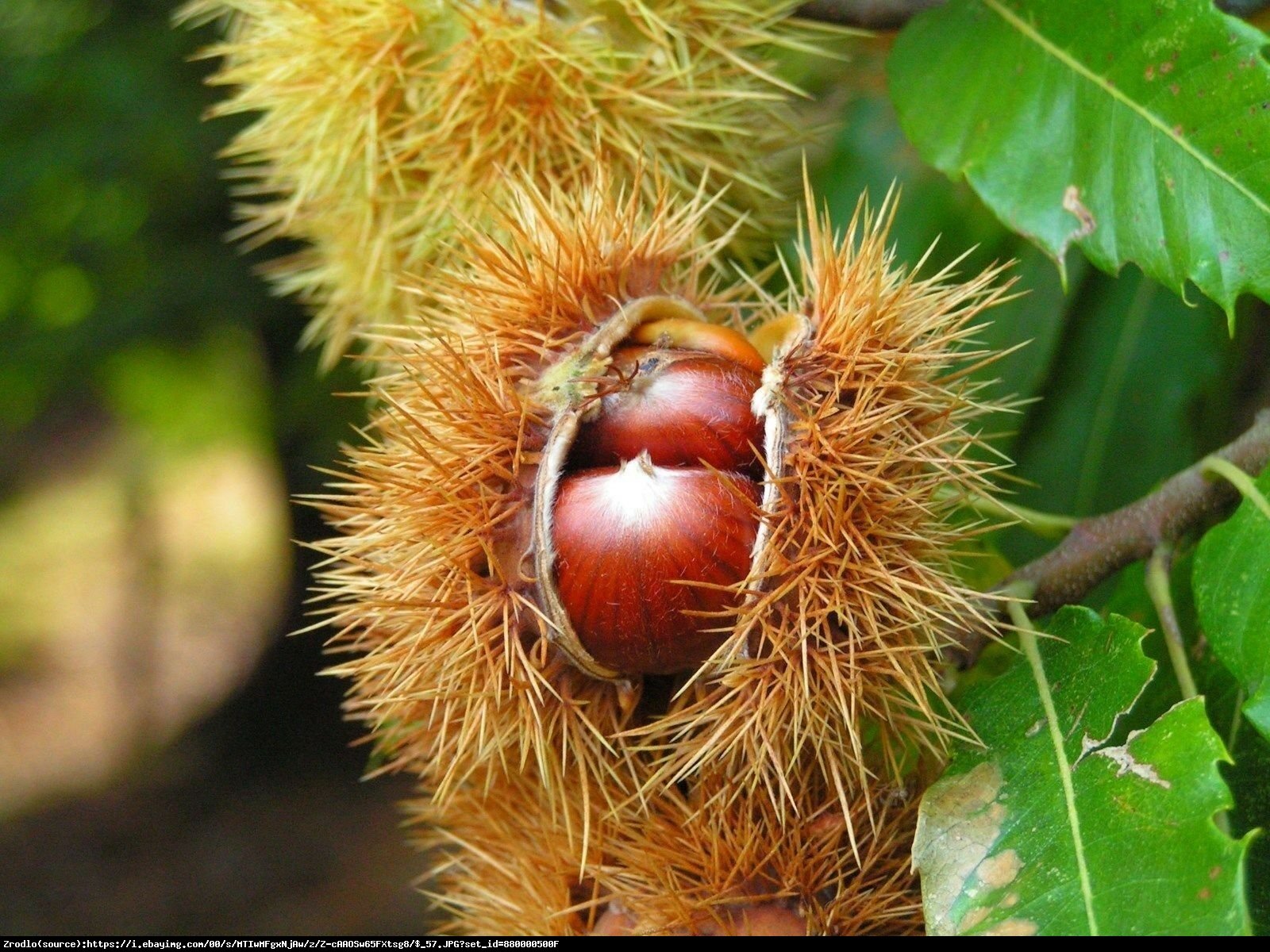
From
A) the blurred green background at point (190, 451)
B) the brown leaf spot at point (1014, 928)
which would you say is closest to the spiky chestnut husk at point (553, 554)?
the brown leaf spot at point (1014, 928)

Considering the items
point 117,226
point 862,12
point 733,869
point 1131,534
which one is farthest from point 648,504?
point 117,226

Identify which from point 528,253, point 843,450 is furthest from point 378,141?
point 843,450

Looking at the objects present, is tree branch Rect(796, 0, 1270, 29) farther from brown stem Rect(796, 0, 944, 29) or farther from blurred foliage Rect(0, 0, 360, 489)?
blurred foliage Rect(0, 0, 360, 489)

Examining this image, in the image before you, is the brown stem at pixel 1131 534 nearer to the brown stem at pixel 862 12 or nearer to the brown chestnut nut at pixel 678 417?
the brown chestnut nut at pixel 678 417

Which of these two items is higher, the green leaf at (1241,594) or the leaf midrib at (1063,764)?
the green leaf at (1241,594)

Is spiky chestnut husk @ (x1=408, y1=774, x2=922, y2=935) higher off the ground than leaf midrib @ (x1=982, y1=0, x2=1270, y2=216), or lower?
lower

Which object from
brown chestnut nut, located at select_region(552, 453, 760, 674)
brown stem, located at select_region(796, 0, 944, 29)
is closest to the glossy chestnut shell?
brown chestnut nut, located at select_region(552, 453, 760, 674)

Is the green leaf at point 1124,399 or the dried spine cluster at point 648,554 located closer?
the dried spine cluster at point 648,554
